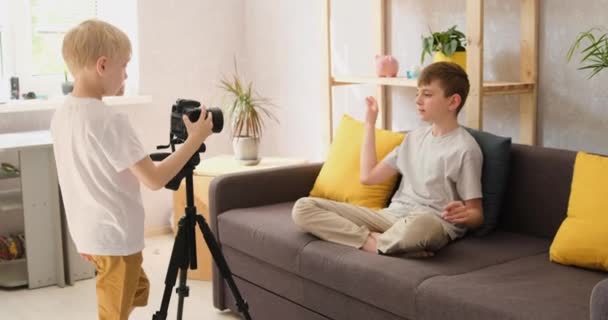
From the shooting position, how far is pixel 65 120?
2.39 metres

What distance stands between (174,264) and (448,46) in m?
1.47

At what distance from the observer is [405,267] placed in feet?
8.65

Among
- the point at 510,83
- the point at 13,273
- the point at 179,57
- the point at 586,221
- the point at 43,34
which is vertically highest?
the point at 43,34

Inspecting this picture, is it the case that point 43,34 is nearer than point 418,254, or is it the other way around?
point 418,254

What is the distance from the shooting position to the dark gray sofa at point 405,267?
235 centimetres

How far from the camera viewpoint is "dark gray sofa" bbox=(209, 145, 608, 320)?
2.35 metres

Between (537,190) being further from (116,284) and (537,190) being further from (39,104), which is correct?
(39,104)

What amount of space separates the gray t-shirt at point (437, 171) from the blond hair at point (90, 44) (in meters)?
1.20

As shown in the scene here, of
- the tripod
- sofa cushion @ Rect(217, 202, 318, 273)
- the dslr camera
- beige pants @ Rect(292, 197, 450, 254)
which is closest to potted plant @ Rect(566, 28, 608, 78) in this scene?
beige pants @ Rect(292, 197, 450, 254)

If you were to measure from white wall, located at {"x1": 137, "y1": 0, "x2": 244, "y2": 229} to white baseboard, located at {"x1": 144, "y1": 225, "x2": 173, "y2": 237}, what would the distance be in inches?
0.8

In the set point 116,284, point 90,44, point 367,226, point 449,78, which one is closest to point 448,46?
point 449,78

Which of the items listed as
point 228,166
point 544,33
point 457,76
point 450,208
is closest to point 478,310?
point 450,208

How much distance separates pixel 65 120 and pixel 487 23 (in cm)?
189

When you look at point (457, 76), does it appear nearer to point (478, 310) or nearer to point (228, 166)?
point (478, 310)
